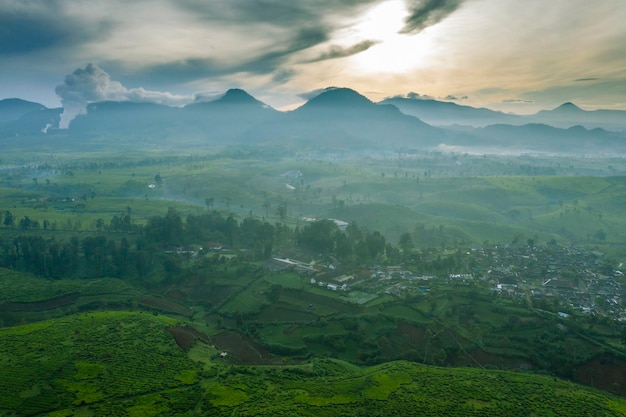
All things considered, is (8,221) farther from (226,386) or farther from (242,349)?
(226,386)

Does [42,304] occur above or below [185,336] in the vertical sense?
below

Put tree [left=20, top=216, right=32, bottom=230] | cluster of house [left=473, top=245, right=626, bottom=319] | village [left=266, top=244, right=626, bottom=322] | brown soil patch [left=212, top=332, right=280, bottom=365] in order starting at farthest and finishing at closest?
tree [left=20, top=216, right=32, bottom=230] < cluster of house [left=473, top=245, right=626, bottom=319] < village [left=266, top=244, right=626, bottom=322] < brown soil patch [left=212, top=332, right=280, bottom=365]

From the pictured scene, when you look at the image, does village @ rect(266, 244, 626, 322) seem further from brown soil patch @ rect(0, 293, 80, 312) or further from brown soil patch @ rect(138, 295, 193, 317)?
brown soil patch @ rect(0, 293, 80, 312)

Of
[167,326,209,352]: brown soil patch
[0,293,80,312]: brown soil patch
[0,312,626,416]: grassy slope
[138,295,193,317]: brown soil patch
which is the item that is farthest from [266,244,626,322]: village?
[0,293,80,312]: brown soil patch

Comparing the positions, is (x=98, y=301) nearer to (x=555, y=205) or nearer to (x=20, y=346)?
(x=20, y=346)

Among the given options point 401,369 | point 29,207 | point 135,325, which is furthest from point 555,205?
point 29,207

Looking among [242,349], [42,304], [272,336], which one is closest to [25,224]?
[42,304]

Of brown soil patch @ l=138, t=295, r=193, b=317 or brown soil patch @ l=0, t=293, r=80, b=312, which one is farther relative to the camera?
brown soil patch @ l=138, t=295, r=193, b=317

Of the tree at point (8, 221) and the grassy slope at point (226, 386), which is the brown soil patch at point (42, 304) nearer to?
the grassy slope at point (226, 386)
